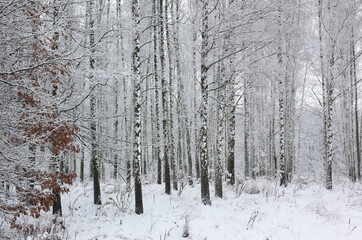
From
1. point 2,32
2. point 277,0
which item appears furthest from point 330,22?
point 2,32

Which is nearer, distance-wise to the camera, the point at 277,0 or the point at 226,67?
the point at 277,0

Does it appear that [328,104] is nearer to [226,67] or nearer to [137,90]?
[226,67]

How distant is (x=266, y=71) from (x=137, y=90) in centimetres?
510

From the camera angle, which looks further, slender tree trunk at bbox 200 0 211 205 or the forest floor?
slender tree trunk at bbox 200 0 211 205

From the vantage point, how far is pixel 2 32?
3.91 m

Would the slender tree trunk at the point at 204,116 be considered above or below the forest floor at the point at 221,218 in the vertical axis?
above

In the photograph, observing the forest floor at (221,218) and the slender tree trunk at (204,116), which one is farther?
the slender tree trunk at (204,116)

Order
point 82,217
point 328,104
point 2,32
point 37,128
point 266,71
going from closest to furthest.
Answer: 1. point 2,32
2. point 37,128
3. point 82,217
4. point 266,71
5. point 328,104

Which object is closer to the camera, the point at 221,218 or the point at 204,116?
the point at 221,218

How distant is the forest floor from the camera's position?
6.16 m

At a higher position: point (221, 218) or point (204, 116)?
point (204, 116)

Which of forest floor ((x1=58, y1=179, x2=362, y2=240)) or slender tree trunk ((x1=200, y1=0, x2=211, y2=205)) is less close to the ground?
slender tree trunk ((x1=200, y1=0, x2=211, y2=205))

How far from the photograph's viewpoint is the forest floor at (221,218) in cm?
616

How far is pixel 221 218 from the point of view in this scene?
7156 millimetres
